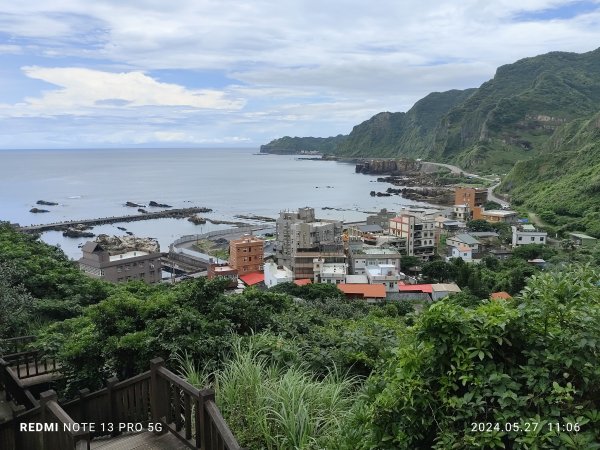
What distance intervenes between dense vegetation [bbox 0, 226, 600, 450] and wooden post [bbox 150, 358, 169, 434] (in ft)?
1.46

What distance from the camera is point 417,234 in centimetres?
3606

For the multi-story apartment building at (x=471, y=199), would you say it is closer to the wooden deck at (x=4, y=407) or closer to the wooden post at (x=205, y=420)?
the wooden deck at (x=4, y=407)

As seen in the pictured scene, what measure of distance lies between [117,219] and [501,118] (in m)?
83.5

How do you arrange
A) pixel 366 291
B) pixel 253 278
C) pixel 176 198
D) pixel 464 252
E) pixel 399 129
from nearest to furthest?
pixel 366 291 → pixel 253 278 → pixel 464 252 → pixel 176 198 → pixel 399 129

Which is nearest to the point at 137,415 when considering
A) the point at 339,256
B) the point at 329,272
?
the point at 329,272

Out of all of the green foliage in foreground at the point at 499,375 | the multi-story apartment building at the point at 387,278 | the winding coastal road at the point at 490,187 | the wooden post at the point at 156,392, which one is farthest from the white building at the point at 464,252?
the green foliage in foreground at the point at 499,375

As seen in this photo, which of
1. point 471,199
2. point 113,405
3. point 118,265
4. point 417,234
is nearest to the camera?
point 113,405

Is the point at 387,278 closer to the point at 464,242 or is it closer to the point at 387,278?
the point at 387,278

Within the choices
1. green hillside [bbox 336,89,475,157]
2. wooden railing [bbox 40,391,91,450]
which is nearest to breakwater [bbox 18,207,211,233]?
wooden railing [bbox 40,391,91,450]

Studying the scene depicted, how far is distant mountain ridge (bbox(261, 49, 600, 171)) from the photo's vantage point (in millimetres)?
99125

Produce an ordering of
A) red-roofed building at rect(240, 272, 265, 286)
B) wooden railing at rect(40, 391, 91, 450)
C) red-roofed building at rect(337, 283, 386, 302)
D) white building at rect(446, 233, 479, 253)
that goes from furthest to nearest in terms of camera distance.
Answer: white building at rect(446, 233, 479, 253) → red-roofed building at rect(240, 272, 265, 286) → red-roofed building at rect(337, 283, 386, 302) → wooden railing at rect(40, 391, 91, 450)

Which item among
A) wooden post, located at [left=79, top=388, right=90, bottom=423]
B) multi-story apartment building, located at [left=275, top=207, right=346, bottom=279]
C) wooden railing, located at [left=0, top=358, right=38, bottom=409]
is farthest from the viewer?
multi-story apartment building, located at [left=275, top=207, right=346, bottom=279]

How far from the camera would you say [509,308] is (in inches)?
98.2

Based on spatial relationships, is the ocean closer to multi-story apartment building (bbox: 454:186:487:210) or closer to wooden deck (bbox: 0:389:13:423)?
multi-story apartment building (bbox: 454:186:487:210)
